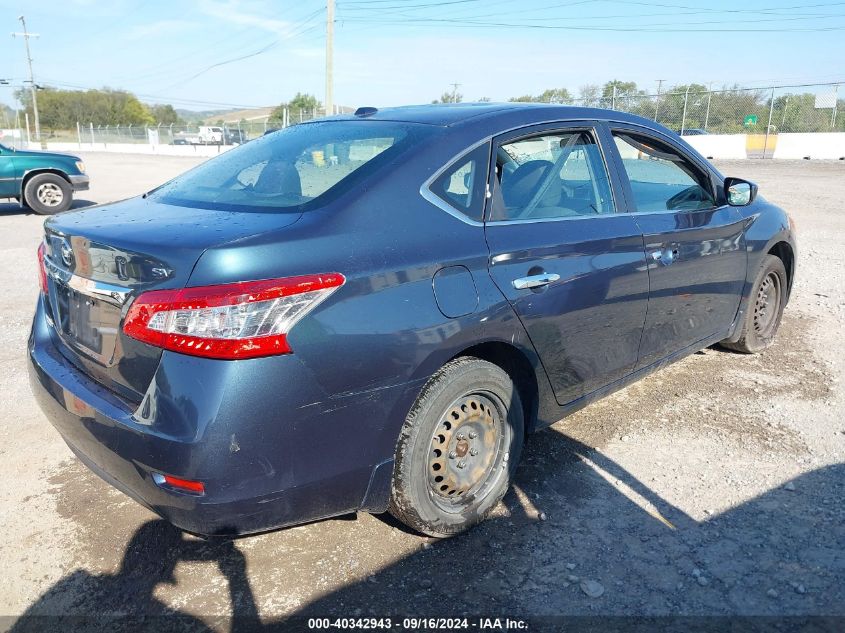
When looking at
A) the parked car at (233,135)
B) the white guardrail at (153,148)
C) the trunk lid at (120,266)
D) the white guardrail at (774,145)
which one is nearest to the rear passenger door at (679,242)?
the trunk lid at (120,266)

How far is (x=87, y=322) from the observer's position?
249cm

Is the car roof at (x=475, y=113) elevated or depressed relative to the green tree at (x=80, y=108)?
depressed

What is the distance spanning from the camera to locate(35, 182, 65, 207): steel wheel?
43.7ft

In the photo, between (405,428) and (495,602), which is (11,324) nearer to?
(405,428)

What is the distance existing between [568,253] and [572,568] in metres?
1.30

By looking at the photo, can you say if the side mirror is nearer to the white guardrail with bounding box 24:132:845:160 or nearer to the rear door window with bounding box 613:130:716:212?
the rear door window with bounding box 613:130:716:212

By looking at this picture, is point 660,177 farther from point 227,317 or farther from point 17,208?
point 17,208

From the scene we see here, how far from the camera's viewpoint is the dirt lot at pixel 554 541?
2.48 m

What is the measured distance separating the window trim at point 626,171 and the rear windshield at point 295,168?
115 centimetres

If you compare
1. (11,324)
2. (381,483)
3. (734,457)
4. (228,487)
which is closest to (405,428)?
(381,483)

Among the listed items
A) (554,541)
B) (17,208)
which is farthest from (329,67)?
(554,541)

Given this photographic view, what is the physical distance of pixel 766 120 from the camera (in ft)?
92.0

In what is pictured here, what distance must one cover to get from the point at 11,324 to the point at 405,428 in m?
4.71

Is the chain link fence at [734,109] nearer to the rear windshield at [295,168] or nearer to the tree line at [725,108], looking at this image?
the tree line at [725,108]
